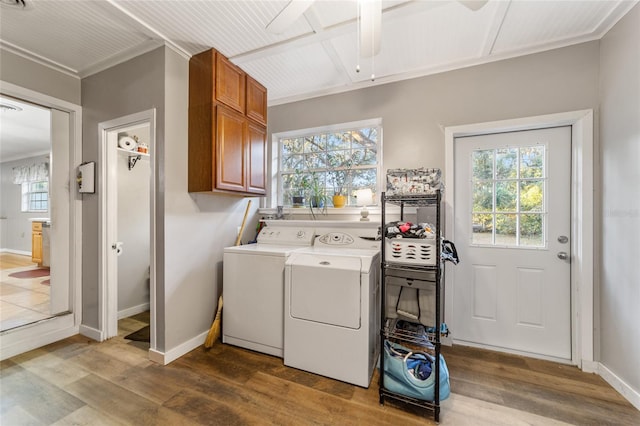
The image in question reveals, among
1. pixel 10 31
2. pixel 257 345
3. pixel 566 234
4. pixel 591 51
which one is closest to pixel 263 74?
pixel 10 31


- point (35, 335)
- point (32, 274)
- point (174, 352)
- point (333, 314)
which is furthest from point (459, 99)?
point (32, 274)

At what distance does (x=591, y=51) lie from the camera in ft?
6.63

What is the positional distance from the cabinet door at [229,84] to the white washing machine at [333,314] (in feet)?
4.85

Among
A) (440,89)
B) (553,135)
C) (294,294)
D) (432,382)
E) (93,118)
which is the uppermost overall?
(440,89)

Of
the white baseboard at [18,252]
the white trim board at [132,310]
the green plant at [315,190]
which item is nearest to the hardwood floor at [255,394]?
the white trim board at [132,310]

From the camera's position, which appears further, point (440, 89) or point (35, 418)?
point (440, 89)

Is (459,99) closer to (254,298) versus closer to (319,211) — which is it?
(319,211)

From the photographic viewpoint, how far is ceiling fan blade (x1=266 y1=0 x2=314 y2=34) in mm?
1235

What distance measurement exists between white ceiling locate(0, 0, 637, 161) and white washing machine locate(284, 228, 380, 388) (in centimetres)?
174

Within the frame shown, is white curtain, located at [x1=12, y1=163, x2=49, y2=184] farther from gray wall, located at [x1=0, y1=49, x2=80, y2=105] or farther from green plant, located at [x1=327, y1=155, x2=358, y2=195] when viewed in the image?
green plant, located at [x1=327, y1=155, x2=358, y2=195]

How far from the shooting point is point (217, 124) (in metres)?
2.19

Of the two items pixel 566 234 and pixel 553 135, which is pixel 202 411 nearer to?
pixel 566 234

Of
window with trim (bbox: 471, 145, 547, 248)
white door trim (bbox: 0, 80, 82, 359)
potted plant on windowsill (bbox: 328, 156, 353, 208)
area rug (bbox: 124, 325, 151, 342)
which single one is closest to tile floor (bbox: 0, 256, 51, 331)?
white door trim (bbox: 0, 80, 82, 359)

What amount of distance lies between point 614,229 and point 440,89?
1.71 meters
